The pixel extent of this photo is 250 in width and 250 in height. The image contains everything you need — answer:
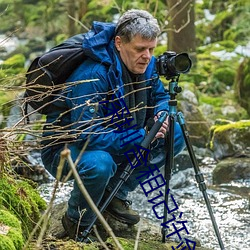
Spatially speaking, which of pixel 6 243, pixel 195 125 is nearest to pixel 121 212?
pixel 6 243

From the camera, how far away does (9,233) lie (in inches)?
96.3

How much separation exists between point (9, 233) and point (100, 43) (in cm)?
131

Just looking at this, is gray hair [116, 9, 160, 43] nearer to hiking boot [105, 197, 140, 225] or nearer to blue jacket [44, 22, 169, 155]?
blue jacket [44, 22, 169, 155]

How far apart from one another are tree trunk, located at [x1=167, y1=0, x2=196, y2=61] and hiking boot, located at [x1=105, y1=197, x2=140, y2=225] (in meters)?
6.56

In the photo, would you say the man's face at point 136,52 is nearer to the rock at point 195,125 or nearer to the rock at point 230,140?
the rock at point 230,140

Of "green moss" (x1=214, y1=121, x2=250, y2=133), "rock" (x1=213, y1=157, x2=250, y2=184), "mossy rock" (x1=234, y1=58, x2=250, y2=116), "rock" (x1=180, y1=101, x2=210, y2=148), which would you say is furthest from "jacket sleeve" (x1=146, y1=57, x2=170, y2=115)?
"mossy rock" (x1=234, y1=58, x2=250, y2=116)

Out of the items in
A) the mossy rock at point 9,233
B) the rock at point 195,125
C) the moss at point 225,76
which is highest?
the mossy rock at point 9,233

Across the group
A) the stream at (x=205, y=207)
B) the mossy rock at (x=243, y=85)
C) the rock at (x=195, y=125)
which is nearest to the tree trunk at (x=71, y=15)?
the mossy rock at (x=243, y=85)

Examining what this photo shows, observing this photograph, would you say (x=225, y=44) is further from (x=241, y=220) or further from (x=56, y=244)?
(x=56, y=244)

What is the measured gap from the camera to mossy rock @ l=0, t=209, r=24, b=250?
230cm

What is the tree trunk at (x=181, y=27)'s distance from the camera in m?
10.2

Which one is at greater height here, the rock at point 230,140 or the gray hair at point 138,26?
the gray hair at point 138,26

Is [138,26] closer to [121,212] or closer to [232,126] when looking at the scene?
[121,212]

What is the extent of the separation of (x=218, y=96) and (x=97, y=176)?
716cm
